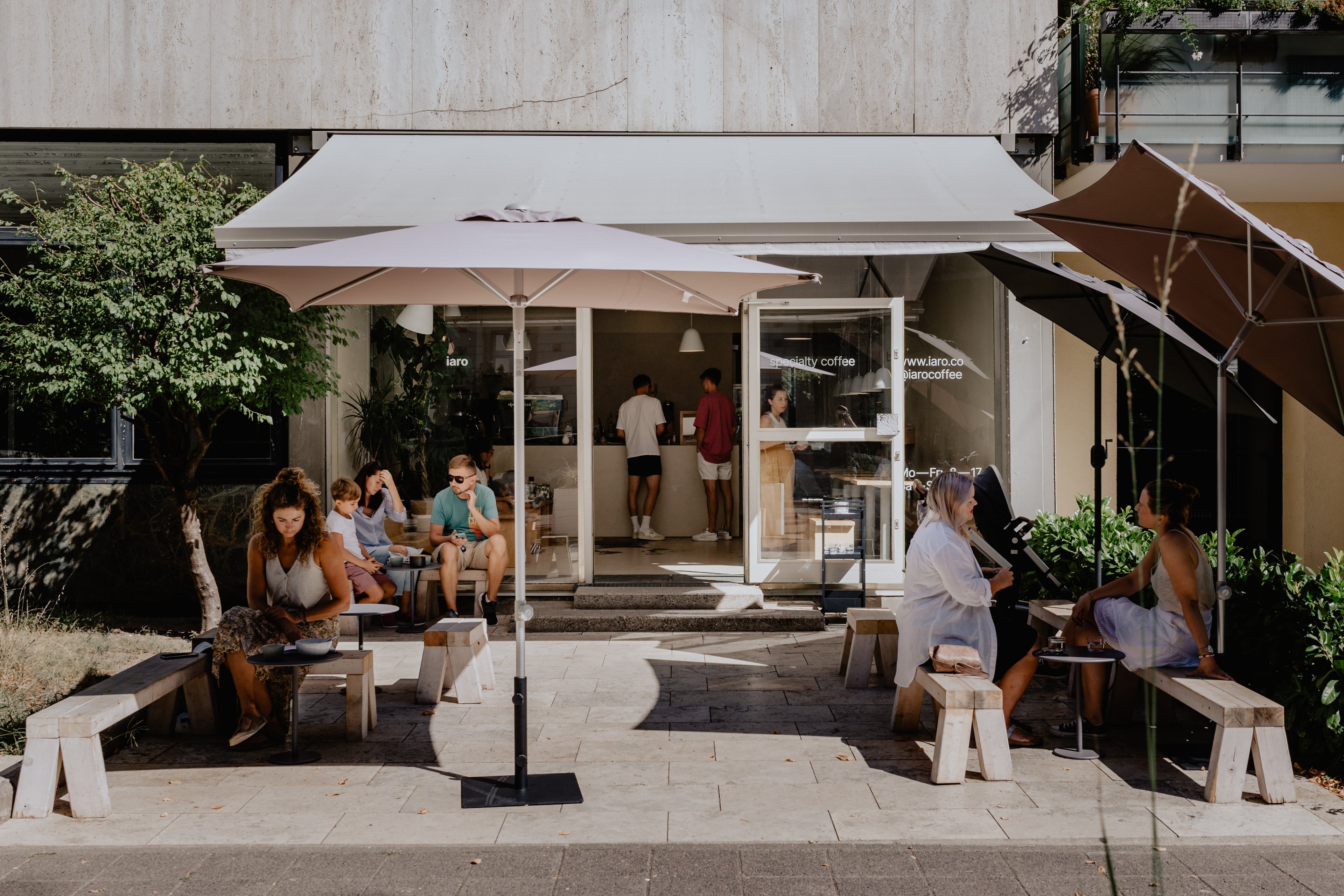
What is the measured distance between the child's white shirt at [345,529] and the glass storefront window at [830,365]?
3.42 m

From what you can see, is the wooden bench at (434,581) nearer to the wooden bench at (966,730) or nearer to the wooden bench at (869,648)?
the wooden bench at (869,648)

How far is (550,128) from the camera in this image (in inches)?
369

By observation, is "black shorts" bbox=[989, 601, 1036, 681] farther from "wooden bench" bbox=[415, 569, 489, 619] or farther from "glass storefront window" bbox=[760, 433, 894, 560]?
"wooden bench" bbox=[415, 569, 489, 619]

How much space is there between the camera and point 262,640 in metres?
5.39

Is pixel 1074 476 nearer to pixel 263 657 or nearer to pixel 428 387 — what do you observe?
pixel 428 387

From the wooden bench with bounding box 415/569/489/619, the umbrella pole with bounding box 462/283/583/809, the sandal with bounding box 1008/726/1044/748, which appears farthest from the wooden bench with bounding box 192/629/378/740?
the sandal with bounding box 1008/726/1044/748

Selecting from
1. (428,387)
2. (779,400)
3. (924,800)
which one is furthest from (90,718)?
(779,400)

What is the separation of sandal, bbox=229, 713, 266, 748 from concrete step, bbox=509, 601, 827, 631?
9.74ft

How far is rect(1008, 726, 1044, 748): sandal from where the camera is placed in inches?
216

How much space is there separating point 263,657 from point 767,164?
18.7ft

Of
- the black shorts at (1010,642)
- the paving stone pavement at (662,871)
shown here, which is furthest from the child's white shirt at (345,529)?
the black shorts at (1010,642)

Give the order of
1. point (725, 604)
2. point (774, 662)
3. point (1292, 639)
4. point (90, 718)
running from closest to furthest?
point (90, 718)
point (1292, 639)
point (774, 662)
point (725, 604)

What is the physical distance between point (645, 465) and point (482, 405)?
3233 mm

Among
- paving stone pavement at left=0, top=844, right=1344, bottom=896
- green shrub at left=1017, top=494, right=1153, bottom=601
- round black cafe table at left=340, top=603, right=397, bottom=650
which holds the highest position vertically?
green shrub at left=1017, top=494, right=1153, bottom=601
